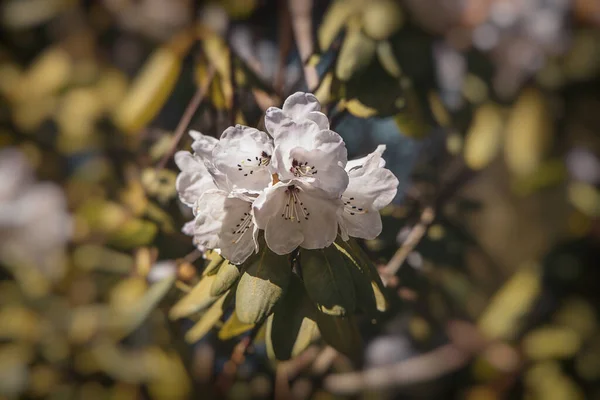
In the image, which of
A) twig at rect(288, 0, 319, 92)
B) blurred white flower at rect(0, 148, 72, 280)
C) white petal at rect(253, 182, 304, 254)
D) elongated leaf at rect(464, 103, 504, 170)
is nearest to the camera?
white petal at rect(253, 182, 304, 254)

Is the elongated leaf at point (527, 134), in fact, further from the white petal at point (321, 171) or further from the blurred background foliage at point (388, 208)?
the white petal at point (321, 171)

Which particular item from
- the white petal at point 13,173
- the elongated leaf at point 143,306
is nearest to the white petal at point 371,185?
the elongated leaf at point 143,306

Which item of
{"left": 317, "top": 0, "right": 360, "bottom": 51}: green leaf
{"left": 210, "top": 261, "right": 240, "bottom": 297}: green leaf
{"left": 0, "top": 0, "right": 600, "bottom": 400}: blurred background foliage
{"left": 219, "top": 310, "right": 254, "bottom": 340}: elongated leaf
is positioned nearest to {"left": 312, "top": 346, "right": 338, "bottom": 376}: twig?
{"left": 0, "top": 0, "right": 600, "bottom": 400}: blurred background foliage

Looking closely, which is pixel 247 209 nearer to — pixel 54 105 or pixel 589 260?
pixel 589 260

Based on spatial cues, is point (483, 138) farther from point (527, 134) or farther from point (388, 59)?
point (388, 59)

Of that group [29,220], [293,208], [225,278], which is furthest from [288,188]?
[29,220]

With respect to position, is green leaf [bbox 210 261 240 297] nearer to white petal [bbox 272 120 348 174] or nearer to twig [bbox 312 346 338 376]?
white petal [bbox 272 120 348 174]
